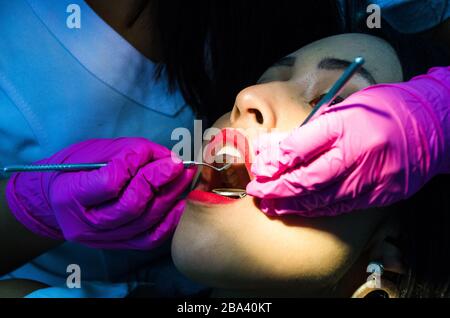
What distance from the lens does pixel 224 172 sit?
985 millimetres

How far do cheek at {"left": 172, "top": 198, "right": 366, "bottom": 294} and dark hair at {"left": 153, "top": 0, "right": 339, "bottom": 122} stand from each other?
17.4 inches

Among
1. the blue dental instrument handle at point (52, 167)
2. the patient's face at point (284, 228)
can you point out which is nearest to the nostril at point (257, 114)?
the patient's face at point (284, 228)

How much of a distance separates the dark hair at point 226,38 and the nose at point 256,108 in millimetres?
309

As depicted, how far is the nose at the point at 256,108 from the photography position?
0.83 meters

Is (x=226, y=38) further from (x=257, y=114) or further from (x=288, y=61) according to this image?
(x=257, y=114)

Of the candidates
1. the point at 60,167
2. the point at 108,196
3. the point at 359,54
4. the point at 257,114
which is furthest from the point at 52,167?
the point at 359,54

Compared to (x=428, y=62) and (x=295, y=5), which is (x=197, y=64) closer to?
(x=295, y=5)

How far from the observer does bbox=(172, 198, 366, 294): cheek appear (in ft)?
2.56

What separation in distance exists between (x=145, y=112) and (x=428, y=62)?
2.02ft

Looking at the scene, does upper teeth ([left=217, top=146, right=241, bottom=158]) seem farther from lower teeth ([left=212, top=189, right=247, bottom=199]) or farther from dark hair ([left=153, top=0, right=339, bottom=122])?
dark hair ([left=153, top=0, right=339, bottom=122])

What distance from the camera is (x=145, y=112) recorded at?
1.11 meters

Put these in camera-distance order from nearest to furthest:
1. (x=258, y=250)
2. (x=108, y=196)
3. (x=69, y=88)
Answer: (x=258, y=250), (x=108, y=196), (x=69, y=88)

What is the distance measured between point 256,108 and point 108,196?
0.32m
